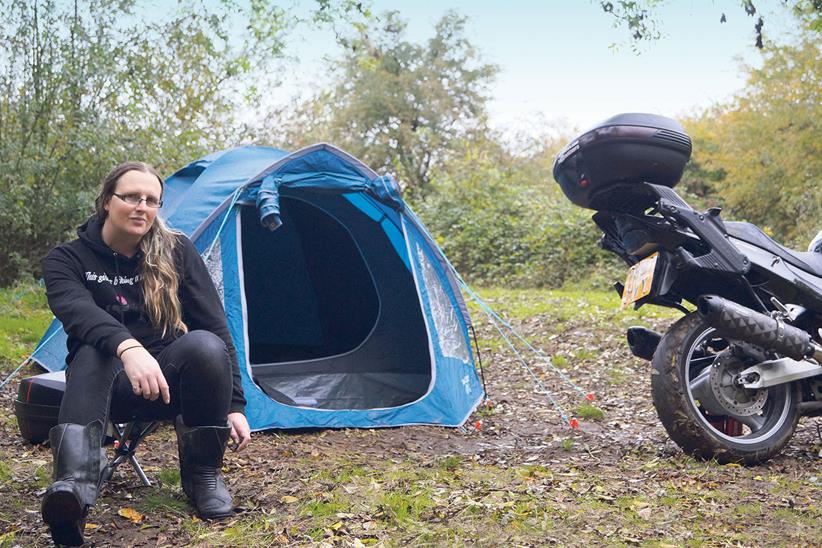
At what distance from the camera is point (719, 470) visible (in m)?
3.52

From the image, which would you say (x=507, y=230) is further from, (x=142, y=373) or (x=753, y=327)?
(x=142, y=373)

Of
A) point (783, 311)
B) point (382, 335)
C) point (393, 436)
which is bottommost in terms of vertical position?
point (393, 436)

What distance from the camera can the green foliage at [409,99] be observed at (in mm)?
21734

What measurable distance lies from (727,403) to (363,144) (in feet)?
63.3

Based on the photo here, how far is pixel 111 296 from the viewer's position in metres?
3.06

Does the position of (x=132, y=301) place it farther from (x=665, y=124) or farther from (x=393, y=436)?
(x=665, y=124)

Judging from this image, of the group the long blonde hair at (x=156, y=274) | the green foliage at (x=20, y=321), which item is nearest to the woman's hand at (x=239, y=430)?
the long blonde hair at (x=156, y=274)

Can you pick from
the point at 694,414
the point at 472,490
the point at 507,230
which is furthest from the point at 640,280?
the point at 507,230

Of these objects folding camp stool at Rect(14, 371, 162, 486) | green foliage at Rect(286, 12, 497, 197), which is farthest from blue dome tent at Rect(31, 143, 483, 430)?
green foliage at Rect(286, 12, 497, 197)

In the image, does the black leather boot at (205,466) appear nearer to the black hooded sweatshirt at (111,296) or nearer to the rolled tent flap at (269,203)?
the black hooded sweatshirt at (111,296)

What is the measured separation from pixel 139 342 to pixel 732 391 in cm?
238

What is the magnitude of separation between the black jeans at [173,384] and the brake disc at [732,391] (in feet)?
6.58

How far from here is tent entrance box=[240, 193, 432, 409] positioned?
5.58 m

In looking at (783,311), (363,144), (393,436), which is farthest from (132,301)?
(363,144)
